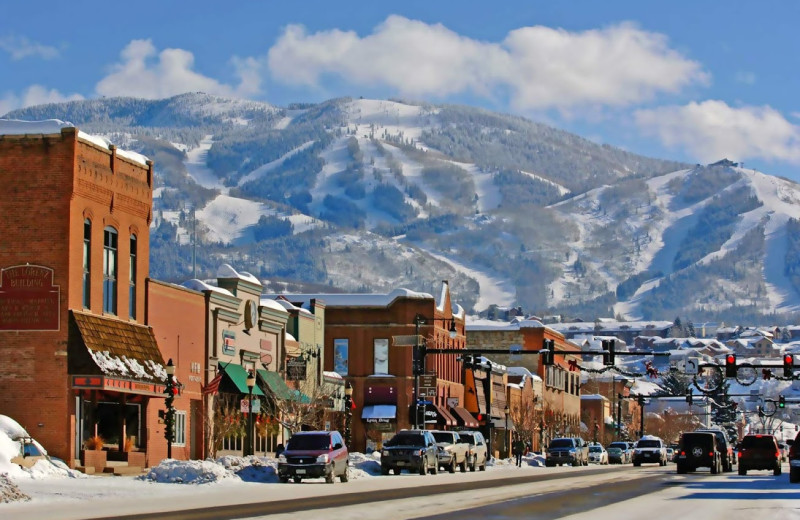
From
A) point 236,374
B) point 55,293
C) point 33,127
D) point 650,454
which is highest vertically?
point 33,127

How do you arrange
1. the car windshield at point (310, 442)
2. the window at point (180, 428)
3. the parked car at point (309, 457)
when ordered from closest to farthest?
the parked car at point (309, 457) < the car windshield at point (310, 442) < the window at point (180, 428)

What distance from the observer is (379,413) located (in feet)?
346

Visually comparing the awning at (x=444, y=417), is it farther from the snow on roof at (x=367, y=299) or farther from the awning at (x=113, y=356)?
the awning at (x=113, y=356)

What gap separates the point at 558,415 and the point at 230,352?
82445 mm

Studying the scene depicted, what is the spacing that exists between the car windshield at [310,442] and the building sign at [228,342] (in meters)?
17.6

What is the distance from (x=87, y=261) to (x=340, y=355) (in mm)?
49974

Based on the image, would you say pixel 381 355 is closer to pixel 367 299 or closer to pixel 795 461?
pixel 367 299

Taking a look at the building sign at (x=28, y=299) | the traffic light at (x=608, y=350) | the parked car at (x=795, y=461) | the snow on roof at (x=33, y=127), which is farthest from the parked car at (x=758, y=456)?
the snow on roof at (x=33, y=127)

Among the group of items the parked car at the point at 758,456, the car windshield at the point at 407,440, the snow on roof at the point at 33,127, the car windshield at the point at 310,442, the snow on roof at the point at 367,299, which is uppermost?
the snow on roof at the point at 33,127

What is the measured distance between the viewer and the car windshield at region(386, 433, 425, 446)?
69.6 m

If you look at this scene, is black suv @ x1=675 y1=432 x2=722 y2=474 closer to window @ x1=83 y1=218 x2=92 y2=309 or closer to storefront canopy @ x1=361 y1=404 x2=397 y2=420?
storefront canopy @ x1=361 y1=404 x2=397 y2=420

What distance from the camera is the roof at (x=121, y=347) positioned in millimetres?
56406

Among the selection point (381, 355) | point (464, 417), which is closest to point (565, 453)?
point (381, 355)

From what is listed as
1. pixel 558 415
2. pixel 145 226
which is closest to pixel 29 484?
pixel 145 226
